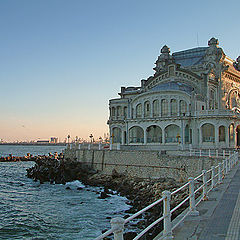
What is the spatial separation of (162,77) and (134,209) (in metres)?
28.4

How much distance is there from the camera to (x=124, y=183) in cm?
3114

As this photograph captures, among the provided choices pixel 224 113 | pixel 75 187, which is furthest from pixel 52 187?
pixel 224 113

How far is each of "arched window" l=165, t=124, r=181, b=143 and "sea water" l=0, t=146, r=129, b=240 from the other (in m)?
12.1

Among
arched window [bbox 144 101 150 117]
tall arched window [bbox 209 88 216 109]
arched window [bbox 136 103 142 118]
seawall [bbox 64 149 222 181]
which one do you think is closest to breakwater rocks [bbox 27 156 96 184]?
seawall [bbox 64 149 222 181]

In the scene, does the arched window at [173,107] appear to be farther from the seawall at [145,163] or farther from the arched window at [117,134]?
the arched window at [117,134]

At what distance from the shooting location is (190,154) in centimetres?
2852

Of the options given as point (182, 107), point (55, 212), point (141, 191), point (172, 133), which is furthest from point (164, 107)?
point (55, 212)

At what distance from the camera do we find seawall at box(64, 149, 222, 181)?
2730 centimetres

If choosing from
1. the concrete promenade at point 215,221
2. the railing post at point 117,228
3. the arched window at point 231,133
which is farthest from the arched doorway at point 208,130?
the railing post at point 117,228

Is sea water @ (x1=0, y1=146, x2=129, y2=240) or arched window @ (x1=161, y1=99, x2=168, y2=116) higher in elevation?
arched window @ (x1=161, y1=99, x2=168, y2=116)

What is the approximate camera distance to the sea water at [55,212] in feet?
60.0

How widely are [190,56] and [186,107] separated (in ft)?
54.0

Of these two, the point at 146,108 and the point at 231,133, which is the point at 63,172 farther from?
the point at 231,133

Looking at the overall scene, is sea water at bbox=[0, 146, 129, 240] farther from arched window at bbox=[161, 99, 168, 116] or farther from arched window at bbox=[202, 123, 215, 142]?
arched window at bbox=[202, 123, 215, 142]
